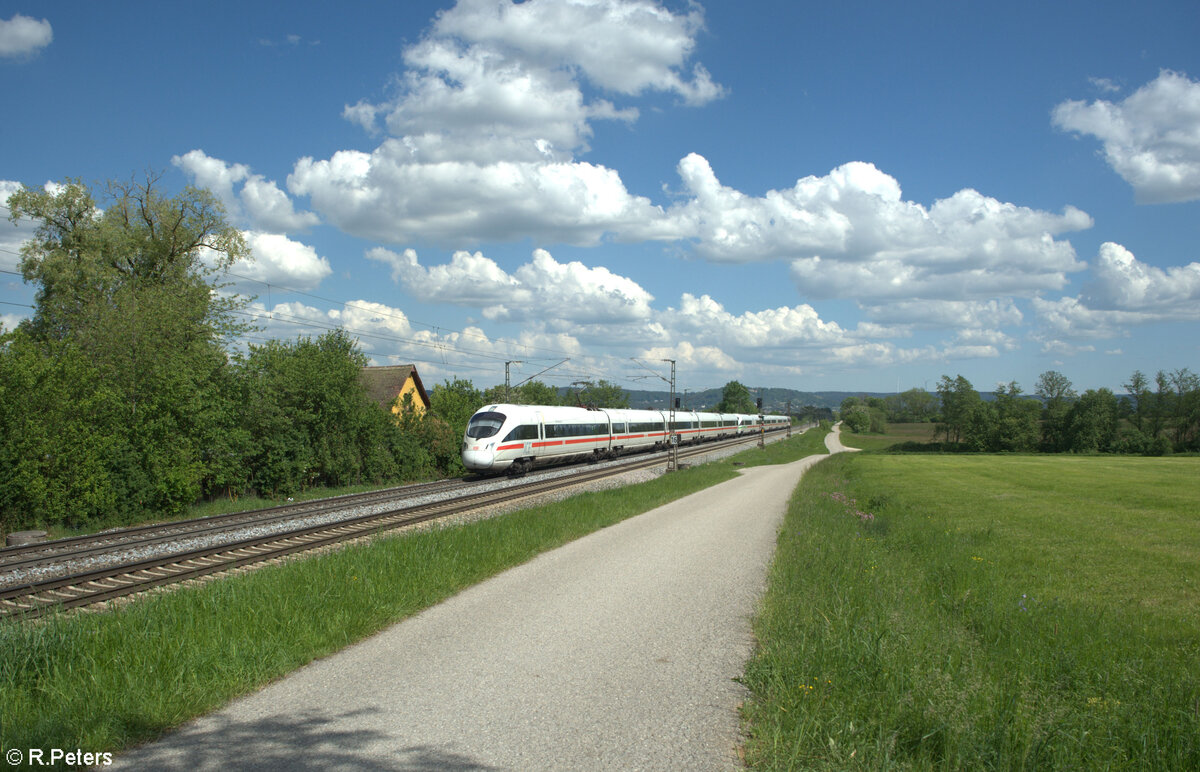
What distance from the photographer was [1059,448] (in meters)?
83.4

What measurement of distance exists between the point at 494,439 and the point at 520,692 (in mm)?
24866

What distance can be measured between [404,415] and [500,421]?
5811mm

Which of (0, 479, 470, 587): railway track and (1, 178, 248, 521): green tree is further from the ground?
(1, 178, 248, 521): green tree

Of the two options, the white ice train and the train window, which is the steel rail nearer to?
the white ice train

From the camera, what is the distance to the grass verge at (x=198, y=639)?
4.69 metres

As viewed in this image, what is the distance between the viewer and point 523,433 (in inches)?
1257

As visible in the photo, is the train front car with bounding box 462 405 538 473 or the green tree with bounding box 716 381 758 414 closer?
the train front car with bounding box 462 405 538 473

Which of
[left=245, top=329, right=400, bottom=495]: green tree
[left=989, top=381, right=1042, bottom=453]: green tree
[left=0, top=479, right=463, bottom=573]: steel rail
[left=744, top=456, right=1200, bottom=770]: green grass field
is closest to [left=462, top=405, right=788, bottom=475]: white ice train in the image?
[left=245, top=329, right=400, bottom=495]: green tree

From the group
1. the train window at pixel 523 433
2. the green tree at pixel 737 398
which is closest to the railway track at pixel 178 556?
the train window at pixel 523 433

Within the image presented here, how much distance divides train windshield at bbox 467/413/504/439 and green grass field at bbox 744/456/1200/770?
16.5 m


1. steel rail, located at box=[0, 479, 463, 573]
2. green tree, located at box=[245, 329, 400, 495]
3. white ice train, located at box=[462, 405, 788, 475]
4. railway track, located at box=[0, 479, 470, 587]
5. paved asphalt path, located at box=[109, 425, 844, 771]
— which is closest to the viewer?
paved asphalt path, located at box=[109, 425, 844, 771]

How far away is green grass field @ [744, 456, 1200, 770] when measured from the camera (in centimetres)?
444

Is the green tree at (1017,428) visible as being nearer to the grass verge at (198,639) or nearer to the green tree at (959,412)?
the green tree at (959,412)

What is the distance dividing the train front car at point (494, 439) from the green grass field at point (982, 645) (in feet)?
53.0
